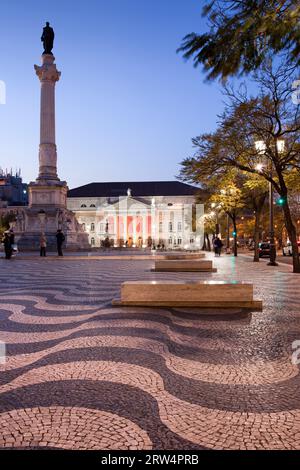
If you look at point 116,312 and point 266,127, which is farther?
point 266,127

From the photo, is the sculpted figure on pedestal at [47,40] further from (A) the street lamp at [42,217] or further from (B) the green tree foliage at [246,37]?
(B) the green tree foliage at [246,37]

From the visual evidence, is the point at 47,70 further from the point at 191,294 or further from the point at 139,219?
the point at 139,219

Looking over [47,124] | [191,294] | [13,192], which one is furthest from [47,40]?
[13,192]

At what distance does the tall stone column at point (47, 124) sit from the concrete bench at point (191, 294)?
1310 inches

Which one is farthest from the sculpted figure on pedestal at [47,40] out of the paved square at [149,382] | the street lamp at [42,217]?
the paved square at [149,382]

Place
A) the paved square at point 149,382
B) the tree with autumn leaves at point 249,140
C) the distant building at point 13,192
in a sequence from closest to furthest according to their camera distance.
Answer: the paved square at point 149,382
the tree with autumn leaves at point 249,140
the distant building at point 13,192

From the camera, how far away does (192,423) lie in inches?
120

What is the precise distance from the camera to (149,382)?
394 centimetres

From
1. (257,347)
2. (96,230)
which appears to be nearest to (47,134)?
A: (257,347)

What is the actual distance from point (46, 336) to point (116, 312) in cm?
211

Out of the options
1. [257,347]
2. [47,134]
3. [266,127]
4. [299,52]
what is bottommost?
[257,347]

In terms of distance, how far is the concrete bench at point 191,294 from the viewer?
27.7 ft

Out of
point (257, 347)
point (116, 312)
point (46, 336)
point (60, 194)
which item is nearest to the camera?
point (257, 347)
